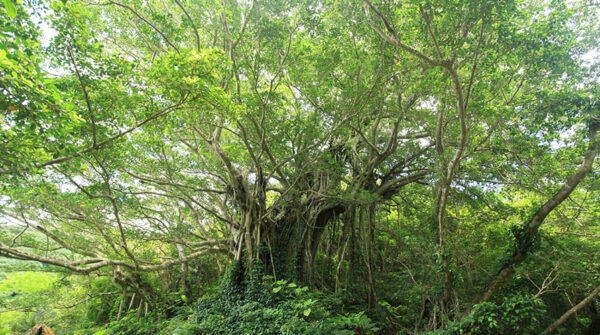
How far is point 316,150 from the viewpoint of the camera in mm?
5629

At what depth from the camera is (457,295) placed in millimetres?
4379

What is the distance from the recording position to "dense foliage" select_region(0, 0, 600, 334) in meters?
3.11

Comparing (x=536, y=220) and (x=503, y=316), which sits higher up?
(x=536, y=220)

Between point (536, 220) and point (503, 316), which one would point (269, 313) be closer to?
point (503, 316)

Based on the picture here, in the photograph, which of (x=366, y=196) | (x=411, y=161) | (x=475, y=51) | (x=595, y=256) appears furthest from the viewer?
(x=411, y=161)

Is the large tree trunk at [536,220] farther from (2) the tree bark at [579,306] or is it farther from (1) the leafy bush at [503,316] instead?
(2) the tree bark at [579,306]

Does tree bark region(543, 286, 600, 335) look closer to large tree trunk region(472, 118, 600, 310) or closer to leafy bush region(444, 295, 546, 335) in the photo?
leafy bush region(444, 295, 546, 335)

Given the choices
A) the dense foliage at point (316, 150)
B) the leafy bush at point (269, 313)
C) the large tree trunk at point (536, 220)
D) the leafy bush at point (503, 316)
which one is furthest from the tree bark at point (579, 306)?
the leafy bush at point (269, 313)

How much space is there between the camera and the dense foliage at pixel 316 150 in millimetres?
3107

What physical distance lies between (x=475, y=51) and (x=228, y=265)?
5597 millimetres

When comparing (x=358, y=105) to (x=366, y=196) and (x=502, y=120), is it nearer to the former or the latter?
(x=366, y=196)

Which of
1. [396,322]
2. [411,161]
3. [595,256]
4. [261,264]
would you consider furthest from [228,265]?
[595,256]

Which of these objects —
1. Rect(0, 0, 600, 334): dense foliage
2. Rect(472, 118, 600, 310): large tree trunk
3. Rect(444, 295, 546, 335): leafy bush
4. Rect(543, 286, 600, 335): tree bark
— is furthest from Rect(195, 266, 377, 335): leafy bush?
Rect(543, 286, 600, 335): tree bark

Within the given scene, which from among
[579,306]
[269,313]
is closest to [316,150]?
[269,313]
